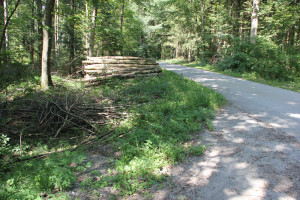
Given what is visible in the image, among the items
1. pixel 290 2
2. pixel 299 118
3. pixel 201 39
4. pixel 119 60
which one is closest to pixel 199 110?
pixel 299 118

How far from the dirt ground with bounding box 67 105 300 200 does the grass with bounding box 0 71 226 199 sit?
175 millimetres

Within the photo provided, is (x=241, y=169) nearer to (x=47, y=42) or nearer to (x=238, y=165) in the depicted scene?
(x=238, y=165)

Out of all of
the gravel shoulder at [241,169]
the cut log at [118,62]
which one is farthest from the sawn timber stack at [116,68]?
the gravel shoulder at [241,169]

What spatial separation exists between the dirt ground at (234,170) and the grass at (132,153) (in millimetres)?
175

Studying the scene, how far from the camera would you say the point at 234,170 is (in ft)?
10.1

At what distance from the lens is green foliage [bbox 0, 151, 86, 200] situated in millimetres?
2516

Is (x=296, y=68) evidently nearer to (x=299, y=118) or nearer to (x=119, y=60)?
(x=299, y=118)

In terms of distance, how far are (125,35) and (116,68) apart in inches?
340

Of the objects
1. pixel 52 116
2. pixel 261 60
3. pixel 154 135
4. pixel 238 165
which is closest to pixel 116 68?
pixel 52 116

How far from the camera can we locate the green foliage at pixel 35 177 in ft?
8.25

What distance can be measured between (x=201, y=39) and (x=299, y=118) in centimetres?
2365

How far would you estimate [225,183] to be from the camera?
2771mm

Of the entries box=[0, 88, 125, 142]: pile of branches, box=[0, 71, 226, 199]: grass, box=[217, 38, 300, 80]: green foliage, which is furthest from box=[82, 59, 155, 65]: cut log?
box=[217, 38, 300, 80]: green foliage

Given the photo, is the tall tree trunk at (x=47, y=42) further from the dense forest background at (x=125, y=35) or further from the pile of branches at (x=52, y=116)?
the pile of branches at (x=52, y=116)
